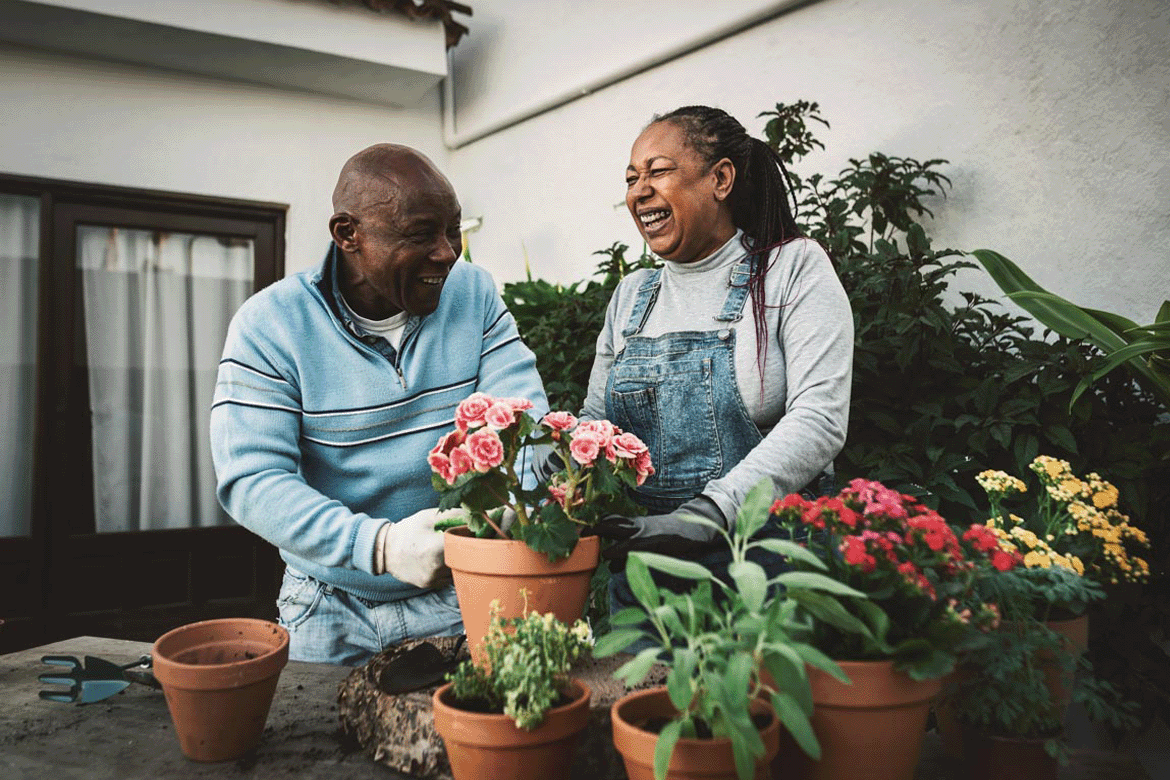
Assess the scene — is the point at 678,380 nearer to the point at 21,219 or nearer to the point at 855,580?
the point at 855,580

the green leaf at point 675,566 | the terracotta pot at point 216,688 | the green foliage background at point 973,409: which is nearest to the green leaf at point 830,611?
the green leaf at point 675,566

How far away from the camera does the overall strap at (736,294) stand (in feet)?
5.25

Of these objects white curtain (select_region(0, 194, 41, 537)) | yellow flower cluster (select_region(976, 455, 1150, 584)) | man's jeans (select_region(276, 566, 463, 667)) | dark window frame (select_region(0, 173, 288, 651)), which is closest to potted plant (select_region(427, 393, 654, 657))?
man's jeans (select_region(276, 566, 463, 667))

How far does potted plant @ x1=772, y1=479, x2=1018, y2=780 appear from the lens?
88 cm

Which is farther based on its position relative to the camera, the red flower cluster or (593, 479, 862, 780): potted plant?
the red flower cluster

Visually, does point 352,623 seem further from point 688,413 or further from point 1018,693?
point 1018,693

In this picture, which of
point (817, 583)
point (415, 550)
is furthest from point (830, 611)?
point (415, 550)

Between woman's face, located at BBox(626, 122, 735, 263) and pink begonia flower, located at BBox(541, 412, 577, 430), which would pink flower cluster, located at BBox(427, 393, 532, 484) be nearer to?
pink begonia flower, located at BBox(541, 412, 577, 430)

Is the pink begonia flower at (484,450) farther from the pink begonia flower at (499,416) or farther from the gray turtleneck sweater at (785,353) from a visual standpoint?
the gray turtleneck sweater at (785,353)

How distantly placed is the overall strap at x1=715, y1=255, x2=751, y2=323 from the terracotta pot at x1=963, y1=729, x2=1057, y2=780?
841mm

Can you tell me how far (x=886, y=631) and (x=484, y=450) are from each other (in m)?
0.56

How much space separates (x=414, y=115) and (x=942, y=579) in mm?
5482

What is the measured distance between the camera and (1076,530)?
4.47 feet

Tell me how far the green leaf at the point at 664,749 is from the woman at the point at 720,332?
0.66 metres
